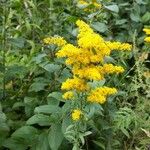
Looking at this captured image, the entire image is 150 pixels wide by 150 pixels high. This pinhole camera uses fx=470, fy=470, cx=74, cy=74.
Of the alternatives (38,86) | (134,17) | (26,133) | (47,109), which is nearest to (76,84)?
(47,109)

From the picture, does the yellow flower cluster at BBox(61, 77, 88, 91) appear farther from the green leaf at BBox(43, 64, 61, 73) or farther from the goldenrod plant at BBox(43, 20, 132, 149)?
the green leaf at BBox(43, 64, 61, 73)

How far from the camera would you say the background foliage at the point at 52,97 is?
2.75 meters

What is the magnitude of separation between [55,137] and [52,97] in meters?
0.32

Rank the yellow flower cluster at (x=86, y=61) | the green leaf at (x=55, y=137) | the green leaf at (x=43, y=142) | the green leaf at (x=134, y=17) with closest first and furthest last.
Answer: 1. the yellow flower cluster at (x=86, y=61)
2. the green leaf at (x=55, y=137)
3. the green leaf at (x=43, y=142)
4. the green leaf at (x=134, y=17)

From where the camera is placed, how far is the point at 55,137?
267cm

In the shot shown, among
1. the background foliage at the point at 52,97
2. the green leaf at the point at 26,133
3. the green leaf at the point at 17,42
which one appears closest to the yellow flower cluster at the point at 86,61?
the background foliage at the point at 52,97

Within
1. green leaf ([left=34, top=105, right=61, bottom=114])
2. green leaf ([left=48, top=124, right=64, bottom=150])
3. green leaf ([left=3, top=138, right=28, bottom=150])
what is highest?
green leaf ([left=34, top=105, right=61, bottom=114])

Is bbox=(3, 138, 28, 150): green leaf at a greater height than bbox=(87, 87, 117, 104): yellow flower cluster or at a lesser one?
lesser

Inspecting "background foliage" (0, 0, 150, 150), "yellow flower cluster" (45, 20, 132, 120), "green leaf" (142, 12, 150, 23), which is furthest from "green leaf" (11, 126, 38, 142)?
"green leaf" (142, 12, 150, 23)

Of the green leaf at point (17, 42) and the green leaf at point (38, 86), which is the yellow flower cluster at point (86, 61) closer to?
the green leaf at point (38, 86)

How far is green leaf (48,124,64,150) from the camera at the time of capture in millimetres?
2643

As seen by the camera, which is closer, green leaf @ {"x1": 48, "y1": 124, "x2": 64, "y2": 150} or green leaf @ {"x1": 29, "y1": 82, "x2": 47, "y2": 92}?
green leaf @ {"x1": 48, "y1": 124, "x2": 64, "y2": 150}

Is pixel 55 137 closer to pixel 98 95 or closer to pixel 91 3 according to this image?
pixel 98 95

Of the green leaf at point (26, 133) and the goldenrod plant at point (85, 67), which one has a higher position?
the goldenrod plant at point (85, 67)
